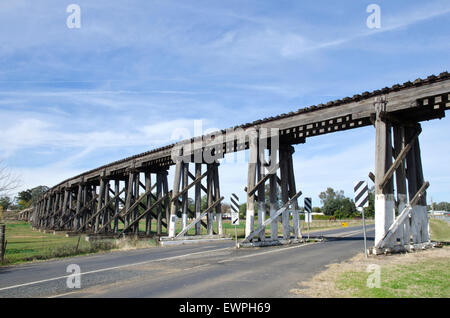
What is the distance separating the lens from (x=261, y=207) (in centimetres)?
1631

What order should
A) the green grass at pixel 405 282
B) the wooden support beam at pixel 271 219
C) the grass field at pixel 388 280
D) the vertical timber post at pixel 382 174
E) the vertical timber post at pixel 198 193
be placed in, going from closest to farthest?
the green grass at pixel 405 282
the grass field at pixel 388 280
the vertical timber post at pixel 382 174
the wooden support beam at pixel 271 219
the vertical timber post at pixel 198 193

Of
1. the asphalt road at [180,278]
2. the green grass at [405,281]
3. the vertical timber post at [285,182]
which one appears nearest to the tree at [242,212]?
the vertical timber post at [285,182]

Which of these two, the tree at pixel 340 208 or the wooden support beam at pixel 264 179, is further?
the tree at pixel 340 208

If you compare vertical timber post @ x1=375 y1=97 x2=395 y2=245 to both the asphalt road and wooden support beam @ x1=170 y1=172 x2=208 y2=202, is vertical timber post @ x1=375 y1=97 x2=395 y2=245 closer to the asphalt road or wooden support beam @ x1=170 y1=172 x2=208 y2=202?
the asphalt road

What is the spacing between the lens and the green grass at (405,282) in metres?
5.77

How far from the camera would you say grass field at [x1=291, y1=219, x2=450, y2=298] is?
588cm

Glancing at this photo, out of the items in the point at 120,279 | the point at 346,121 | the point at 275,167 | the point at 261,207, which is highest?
the point at 346,121

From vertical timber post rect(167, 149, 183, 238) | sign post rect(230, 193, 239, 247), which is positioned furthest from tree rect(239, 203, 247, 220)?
sign post rect(230, 193, 239, 247)

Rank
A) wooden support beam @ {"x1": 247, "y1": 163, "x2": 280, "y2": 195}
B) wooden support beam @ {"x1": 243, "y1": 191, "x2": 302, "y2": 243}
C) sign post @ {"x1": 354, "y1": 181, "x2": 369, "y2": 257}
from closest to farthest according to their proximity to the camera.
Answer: sign post @ {"x1": 354, "y1": 181, "x2": 369, "y2": 257} < wooden support beam @ {"x1": 243, "y1": 191, "x2": 302, "y2": 243} < wooden support beam @ {"x1": 247, "y1": 163, "x2": 280, "y2": 195}

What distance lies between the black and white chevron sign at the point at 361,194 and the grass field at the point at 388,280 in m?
1.67

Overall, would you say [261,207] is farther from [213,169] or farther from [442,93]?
[442,93]

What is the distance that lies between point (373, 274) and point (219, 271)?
363 centimetres

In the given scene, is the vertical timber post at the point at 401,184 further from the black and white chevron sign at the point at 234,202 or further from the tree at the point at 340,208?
the tree at the point at 340,208

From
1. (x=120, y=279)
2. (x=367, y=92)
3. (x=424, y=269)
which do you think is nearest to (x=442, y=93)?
(x=367, y=92)
